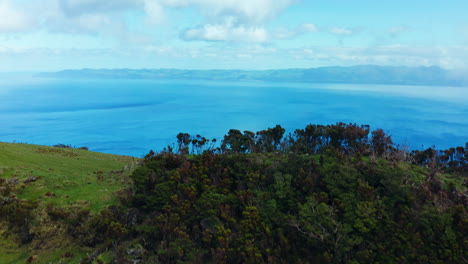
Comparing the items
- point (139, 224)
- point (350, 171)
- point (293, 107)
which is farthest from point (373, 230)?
point (293, 107)

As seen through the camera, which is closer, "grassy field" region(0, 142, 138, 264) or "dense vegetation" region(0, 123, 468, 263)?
"dense vegetation" region(0, 123, 468, 263)

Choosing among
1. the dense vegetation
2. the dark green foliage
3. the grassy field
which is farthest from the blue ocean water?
the dark green foliage

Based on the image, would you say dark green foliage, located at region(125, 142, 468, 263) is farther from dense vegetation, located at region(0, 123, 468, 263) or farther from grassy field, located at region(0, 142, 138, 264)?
grassy field, located at region(0, 142, 138, 264)

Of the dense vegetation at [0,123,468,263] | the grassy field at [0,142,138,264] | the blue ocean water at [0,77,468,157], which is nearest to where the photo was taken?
the dense vegetation at [0,123,468,263]

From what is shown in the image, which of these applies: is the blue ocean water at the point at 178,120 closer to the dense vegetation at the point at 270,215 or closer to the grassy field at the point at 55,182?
the grassy field at the point at 55,182

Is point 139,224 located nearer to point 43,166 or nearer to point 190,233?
point 190,233
